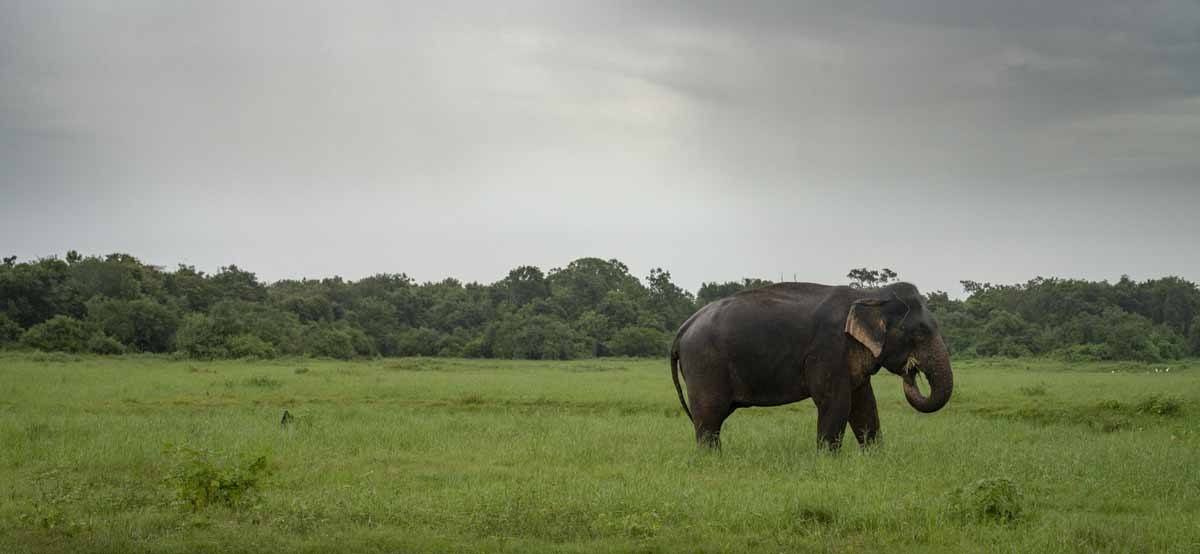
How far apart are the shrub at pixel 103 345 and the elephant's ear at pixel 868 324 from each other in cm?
3479

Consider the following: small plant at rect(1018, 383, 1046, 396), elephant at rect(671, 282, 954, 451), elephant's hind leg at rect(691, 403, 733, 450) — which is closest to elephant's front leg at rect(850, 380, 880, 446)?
elephant at rect(671, 282, 954, 451)

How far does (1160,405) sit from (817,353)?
8.24 m

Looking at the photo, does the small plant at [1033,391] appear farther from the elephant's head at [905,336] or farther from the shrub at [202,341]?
the shrub at [202,341]

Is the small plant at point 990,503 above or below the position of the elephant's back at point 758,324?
below

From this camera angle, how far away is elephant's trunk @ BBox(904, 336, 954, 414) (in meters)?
12.4

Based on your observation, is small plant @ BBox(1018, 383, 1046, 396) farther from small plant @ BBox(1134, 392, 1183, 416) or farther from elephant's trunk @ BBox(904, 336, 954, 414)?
elephant's trunk @ BBox(904, 336, 954, 414)

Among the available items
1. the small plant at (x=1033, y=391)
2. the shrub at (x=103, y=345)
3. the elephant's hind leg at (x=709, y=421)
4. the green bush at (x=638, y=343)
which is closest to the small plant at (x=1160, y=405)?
the small plant at (x=1033, y=391)

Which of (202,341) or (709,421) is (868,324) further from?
(202,341)

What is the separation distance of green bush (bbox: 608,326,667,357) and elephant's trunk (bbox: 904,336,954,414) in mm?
40602

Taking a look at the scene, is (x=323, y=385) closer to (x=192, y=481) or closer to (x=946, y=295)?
(x=192, y=481)

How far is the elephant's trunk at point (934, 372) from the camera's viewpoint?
12.4 meters

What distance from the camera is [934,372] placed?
12.5 meters

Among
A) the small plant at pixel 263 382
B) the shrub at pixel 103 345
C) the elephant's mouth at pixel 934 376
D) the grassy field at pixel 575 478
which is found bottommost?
the grassy field at pixel 575 478

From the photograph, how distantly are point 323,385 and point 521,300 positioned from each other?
41108 millimetres
